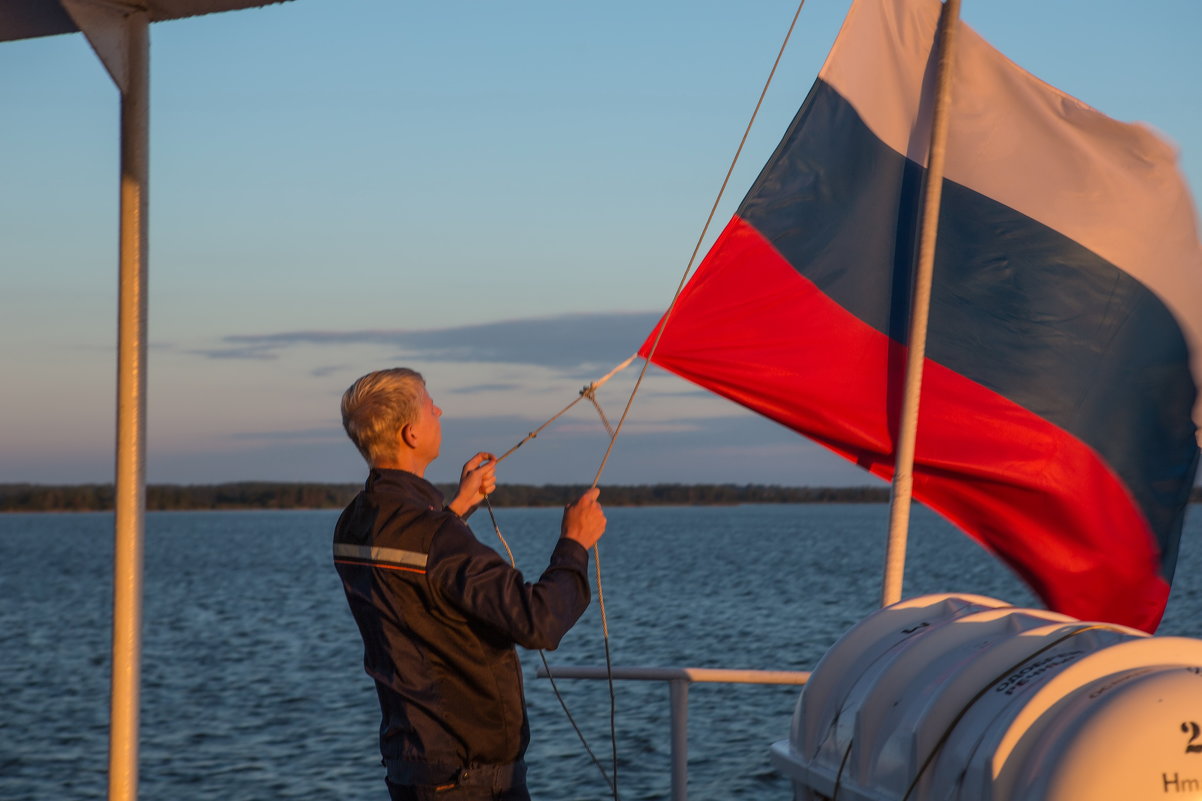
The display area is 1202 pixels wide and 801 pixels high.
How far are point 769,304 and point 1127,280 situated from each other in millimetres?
1395

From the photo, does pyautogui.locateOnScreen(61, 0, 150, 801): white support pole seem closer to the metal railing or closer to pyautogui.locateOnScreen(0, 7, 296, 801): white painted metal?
pyautogui.locateOnScreen(0, 7, 296, 801): white painted metal

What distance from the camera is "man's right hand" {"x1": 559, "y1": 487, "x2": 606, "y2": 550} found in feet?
9.17

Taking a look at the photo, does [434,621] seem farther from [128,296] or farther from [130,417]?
[128,296]

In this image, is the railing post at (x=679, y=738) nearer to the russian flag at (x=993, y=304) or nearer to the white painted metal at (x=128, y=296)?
the russian flag at (x=993, y=304)

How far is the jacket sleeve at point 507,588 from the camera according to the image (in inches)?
103

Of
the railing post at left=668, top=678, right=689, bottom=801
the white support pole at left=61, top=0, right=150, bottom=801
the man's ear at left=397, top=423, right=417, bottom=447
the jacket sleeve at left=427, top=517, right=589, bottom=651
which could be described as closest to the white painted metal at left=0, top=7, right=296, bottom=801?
the white support pole at left=61, top=0, right=150, bottom=801

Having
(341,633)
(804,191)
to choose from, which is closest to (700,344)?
(804,191)

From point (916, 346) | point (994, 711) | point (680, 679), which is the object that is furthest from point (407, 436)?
point (916, 346)

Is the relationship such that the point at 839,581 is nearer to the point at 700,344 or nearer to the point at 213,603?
the point at 213,603

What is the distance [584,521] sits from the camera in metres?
2.83

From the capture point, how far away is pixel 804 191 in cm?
523

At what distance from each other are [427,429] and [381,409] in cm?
11

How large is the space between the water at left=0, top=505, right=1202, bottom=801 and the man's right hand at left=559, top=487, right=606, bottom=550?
11.4m

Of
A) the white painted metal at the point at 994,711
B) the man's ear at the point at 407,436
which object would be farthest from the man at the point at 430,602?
the white painted metal at the point at 994,711
